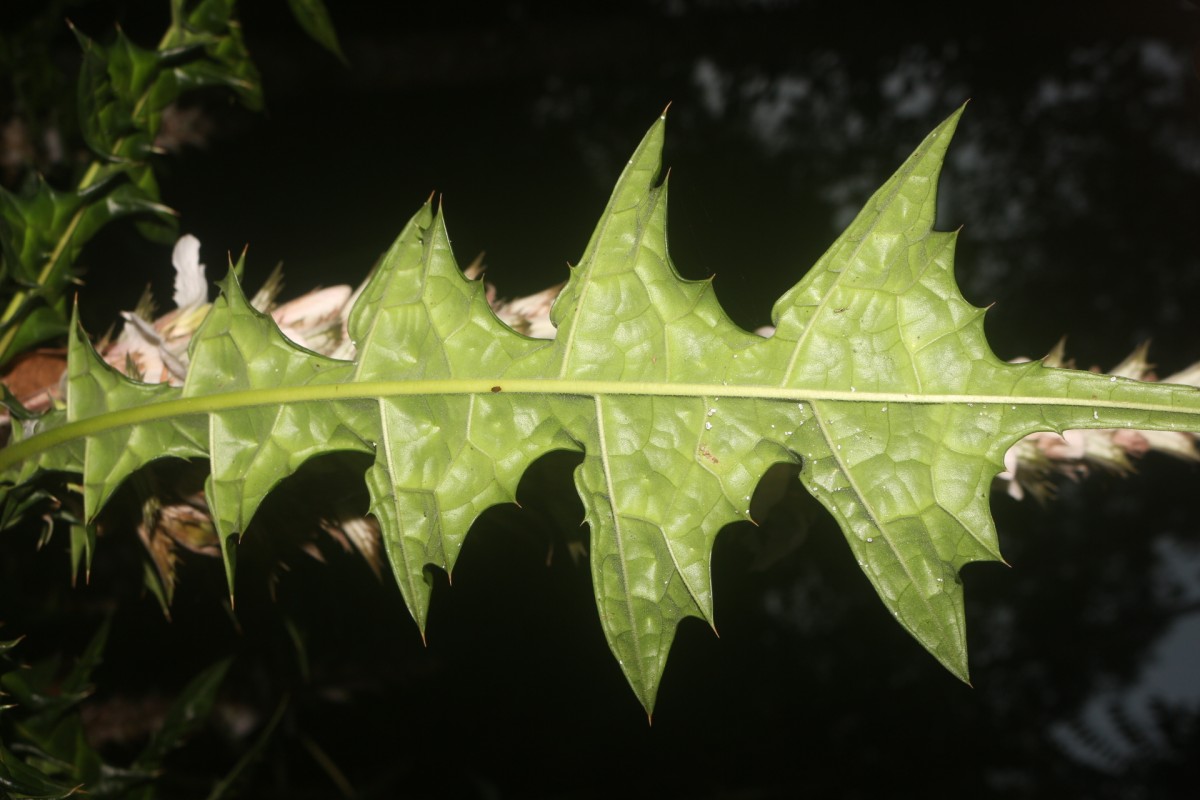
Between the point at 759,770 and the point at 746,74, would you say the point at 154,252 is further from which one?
the point at 759,770

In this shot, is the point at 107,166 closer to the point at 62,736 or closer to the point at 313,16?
the point at 313,16

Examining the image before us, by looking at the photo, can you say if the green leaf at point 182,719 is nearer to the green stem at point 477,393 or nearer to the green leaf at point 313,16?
the green stem at point 477,393

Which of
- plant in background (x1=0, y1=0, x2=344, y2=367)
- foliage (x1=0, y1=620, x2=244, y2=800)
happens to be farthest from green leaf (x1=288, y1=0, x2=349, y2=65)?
foliage (x1=0, y1=620, x2=244, y2=800)

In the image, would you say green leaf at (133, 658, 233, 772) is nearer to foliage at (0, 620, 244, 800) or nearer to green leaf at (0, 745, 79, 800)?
foliage at (0, 620, 244, 800)

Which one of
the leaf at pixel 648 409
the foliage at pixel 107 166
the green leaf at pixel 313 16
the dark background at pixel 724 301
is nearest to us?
the leaf at pixel 648 409

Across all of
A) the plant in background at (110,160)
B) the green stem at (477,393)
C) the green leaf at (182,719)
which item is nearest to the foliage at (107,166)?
the plant in background at (110,160)

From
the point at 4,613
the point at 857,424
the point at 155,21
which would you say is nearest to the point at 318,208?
the point at 155,21
